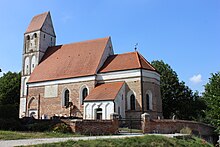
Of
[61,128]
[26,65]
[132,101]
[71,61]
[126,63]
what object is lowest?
[61,128]

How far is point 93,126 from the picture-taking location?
18156 millimetres

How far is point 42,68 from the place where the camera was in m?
39.4

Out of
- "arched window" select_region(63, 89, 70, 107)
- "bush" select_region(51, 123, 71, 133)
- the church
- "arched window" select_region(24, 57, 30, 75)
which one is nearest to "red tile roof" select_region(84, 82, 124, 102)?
the church

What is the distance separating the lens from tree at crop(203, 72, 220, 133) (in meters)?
23.5

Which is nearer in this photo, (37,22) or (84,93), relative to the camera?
(84,93)

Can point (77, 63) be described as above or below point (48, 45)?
below

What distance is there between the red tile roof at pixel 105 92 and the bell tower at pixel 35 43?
13.4 meters

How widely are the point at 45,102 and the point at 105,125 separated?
65.2ft

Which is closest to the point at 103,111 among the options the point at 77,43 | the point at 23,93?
the point at 77,43

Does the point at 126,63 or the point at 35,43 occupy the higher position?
the point at 35,43

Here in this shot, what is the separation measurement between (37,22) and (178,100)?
2630 centimetres

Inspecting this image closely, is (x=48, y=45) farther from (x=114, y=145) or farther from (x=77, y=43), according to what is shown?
(x=114, y=145)

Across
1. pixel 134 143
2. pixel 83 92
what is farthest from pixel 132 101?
pixel 134 143

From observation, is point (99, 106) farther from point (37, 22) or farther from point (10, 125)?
point (37, 22)
